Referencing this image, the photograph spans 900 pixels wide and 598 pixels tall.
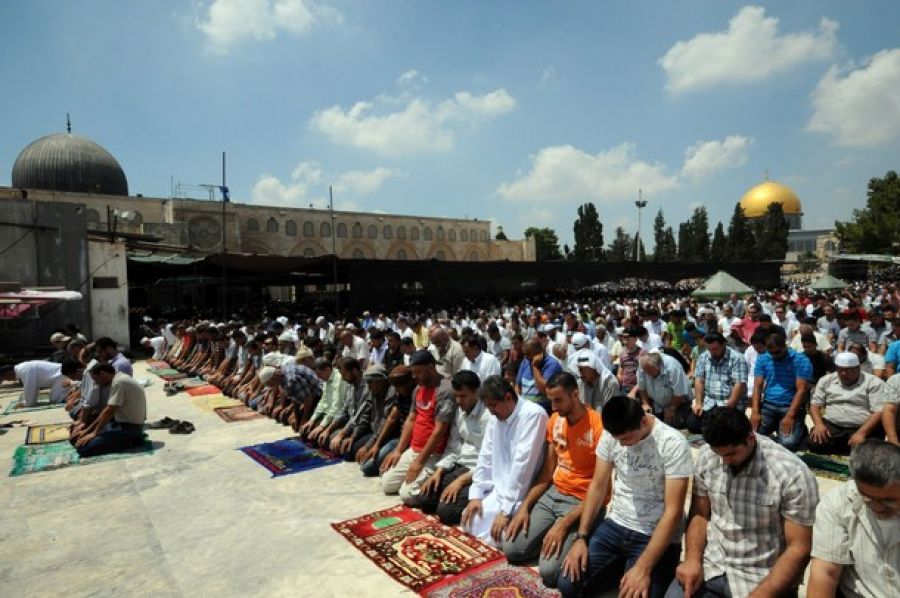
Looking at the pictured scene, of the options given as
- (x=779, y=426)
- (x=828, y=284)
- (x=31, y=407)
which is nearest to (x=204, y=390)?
(x=31, y=407)

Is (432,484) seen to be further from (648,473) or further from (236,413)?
(236,413)

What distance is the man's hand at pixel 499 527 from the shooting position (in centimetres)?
380

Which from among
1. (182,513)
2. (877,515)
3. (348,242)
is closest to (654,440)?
(877,515)

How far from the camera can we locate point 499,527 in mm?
3803

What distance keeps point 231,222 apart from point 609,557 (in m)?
45.5

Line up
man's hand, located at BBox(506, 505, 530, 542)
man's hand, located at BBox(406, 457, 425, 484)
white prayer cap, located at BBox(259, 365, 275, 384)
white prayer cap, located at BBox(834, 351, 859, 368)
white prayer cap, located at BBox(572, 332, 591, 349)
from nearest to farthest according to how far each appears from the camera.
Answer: man's hand, located at BBox(506, 505, 530, 542), man's hand, located at BBox(406, 457, 425, 484), white prayer cap, located at BBox(834, 351, 859, 368), white prayer cap, located at BBox(572, 332, 591, 349), white prayer cap, located at BBox(259, 365, 275, 384)

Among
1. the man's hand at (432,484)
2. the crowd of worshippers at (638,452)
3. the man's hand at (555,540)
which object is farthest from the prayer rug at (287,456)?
the man's hand at (555,540)

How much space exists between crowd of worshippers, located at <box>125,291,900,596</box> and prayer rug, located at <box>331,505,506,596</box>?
0.15 meters

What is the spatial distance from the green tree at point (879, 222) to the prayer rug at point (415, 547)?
169ft

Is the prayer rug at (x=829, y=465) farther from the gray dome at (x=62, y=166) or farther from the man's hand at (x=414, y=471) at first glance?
the gray dome at (x=62, y=166)

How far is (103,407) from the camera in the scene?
6570 millimetres

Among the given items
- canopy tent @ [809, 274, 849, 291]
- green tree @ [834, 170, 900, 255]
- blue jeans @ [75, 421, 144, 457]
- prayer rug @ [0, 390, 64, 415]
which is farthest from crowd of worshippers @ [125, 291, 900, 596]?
green tree @ [834, 170, 900, 255]

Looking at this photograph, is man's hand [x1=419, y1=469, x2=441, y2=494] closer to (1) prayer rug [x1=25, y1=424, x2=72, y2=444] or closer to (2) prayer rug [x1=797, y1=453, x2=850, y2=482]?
(2) prayer rug [x1=797, y1=453, x2=850, y2=482]

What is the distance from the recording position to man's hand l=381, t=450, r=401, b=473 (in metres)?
5.17
